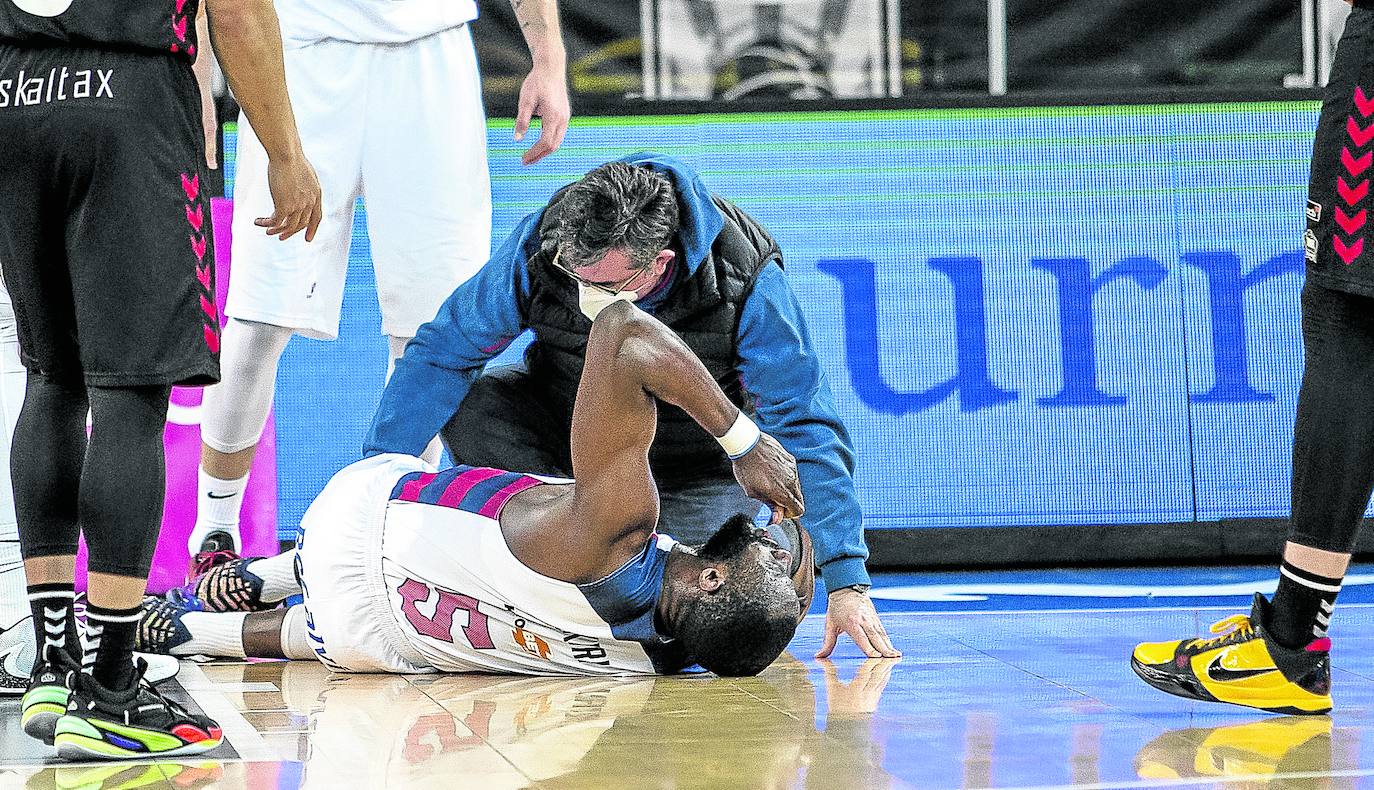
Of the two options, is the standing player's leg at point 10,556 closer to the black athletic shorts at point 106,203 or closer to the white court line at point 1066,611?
the black athletic shorts at point 106,203

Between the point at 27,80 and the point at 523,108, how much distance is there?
2.06 metres

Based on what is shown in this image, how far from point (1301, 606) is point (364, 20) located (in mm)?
2776

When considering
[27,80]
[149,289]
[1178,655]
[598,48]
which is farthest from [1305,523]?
[598,48]

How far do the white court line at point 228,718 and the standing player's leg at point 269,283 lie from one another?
759mm

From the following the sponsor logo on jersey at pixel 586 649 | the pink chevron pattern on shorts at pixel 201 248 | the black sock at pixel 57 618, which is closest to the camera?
the pink chevron pattern on shorts at pixel 201 248

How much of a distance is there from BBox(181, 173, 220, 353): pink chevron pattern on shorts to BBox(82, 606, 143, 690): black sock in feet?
1.41

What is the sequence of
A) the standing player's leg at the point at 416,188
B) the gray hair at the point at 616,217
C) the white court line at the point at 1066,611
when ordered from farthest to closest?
the white court line at the point at 1066,611
the standing player's leg at the point at 416,188
the gray hair at the point at 616,217

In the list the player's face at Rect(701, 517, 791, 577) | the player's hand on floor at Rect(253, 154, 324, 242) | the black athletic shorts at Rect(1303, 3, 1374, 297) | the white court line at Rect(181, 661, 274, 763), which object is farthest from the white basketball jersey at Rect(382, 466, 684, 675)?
the black athletic shorts at Rect(1303, 3, 1374, 297)

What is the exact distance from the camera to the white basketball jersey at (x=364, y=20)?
13.6 feet

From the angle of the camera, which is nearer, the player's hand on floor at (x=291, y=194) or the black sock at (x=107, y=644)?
the black sock at (x=107, y=644)

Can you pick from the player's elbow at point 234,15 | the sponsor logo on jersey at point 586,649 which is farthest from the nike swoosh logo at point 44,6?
the sponsor logo on jersey at point 586,649

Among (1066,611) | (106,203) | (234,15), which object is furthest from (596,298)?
(1066,611)

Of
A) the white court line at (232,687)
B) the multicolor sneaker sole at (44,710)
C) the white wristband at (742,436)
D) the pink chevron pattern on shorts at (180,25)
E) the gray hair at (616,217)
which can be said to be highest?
the pink chevron pattern on shorts at (180,25)

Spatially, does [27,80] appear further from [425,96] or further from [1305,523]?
[1305,523]
